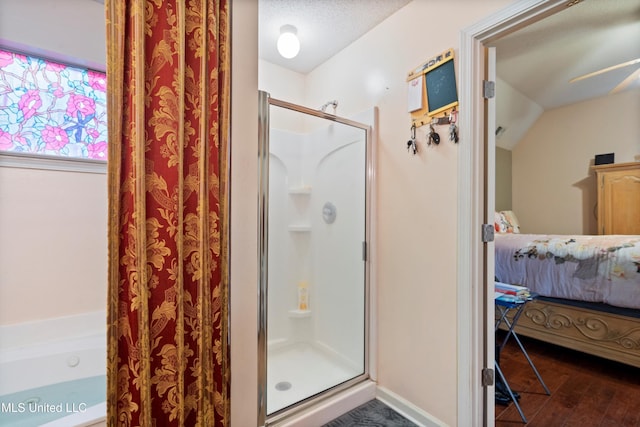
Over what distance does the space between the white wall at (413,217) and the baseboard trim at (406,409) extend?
29mm

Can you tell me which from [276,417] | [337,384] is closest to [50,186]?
[276,417]

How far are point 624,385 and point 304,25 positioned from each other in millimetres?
3590

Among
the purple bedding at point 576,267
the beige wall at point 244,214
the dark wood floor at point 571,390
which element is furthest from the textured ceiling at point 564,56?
the dark wood floor at point 571,390

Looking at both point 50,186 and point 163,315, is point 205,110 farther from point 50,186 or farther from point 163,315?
point 50,186

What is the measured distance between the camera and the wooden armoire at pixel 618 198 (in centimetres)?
373

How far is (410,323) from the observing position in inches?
69.8

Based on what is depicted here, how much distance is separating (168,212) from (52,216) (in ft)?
4.42

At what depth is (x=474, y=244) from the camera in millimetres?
1442

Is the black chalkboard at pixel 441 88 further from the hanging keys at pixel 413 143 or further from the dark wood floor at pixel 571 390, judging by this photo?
the dark wood floor at pixel 571 390

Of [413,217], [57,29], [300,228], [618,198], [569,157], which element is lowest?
[300,228]

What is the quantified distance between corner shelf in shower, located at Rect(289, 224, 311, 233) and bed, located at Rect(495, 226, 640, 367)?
82.4 inches

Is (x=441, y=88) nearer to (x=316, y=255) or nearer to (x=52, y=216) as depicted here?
(x=316, y=255)

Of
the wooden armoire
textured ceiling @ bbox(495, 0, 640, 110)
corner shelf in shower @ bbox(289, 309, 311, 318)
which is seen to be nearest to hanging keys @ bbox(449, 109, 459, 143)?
textured ceiling @ bbox(495, 0, 640, 110)

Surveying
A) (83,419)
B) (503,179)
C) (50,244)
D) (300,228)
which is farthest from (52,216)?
(503,179)
